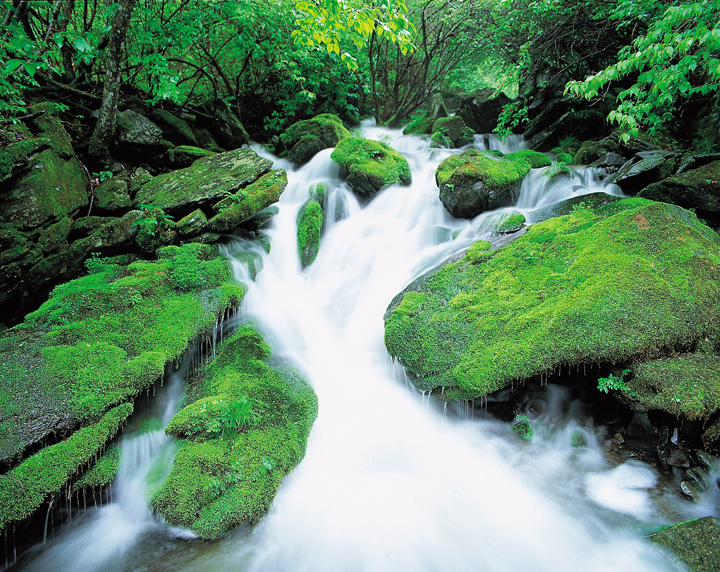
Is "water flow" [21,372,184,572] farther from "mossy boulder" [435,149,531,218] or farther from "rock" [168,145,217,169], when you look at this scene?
"rock" [168,145,217,169]

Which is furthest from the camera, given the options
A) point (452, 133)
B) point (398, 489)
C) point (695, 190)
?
point (452, 133)

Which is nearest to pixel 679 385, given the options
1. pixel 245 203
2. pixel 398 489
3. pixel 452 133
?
pixel 398 489

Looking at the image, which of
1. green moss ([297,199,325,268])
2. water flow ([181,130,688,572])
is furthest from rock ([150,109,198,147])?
water flow ([181,130,688,572])

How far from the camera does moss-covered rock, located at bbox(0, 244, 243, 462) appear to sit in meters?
3.04

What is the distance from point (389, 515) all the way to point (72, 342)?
361 cm

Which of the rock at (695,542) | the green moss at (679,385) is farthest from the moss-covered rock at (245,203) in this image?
the rock at (695,542)

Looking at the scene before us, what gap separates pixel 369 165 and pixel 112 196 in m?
5.13

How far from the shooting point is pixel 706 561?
95.7 inches

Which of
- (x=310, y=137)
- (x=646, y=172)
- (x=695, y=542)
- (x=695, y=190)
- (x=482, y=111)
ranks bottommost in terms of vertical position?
(x=695, y=542)

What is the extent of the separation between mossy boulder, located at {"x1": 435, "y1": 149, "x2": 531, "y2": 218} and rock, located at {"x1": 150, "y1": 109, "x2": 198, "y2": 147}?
6.44m

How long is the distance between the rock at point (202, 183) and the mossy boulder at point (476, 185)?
3.65 metres

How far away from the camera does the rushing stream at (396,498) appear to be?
9.32 ft

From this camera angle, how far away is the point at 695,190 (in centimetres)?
513

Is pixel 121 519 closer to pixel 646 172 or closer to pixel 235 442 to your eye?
pixel 235 442
